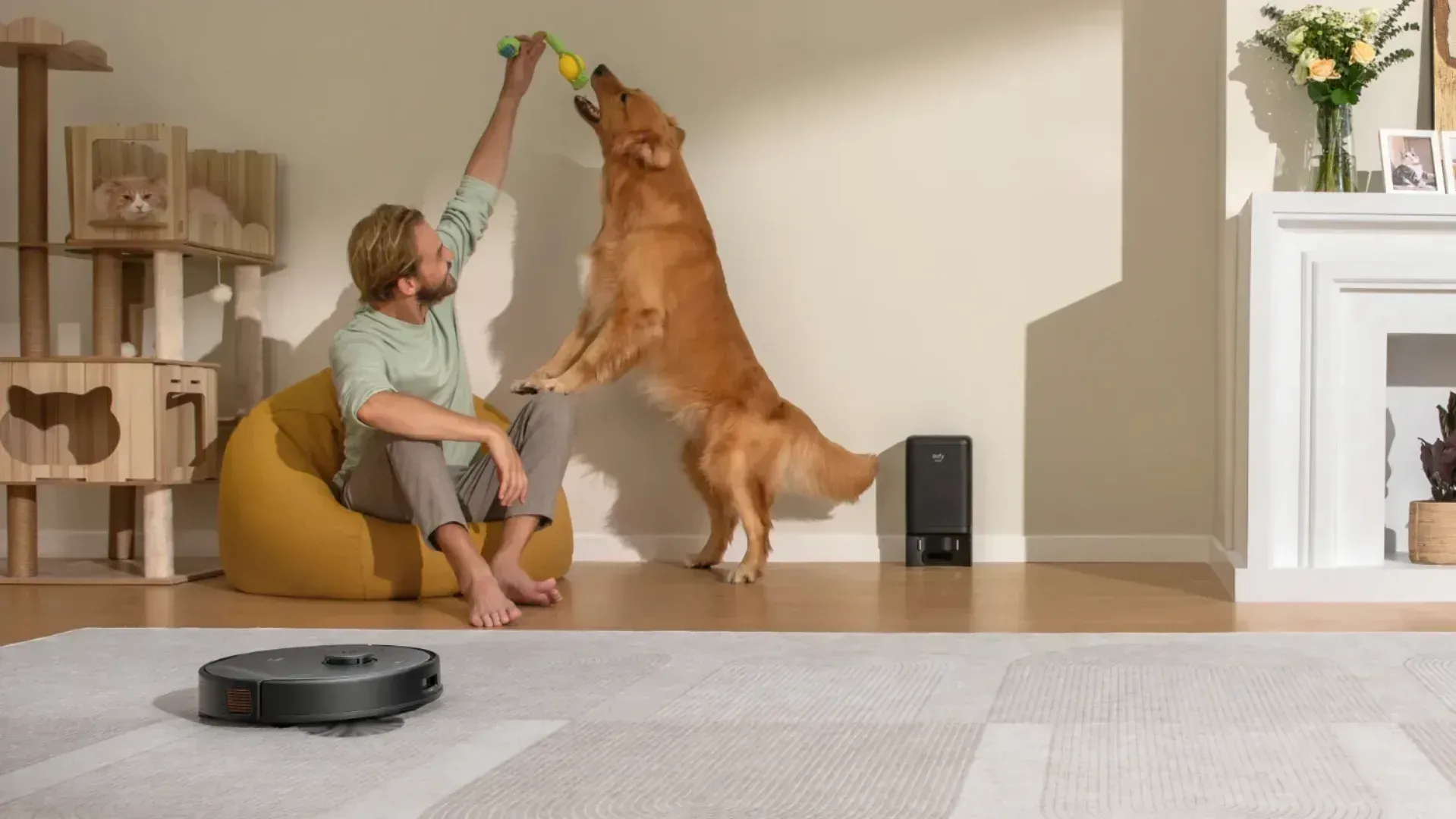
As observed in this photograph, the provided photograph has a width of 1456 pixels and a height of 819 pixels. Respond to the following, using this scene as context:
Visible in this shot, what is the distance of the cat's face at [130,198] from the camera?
3.49 m

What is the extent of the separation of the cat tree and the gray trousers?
628 mm

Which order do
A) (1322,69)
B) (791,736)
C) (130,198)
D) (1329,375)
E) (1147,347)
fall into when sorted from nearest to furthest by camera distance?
(791,736) → (1329,375) → (1322,69) → (130,198) → (1147,347)

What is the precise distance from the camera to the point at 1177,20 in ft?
13.0

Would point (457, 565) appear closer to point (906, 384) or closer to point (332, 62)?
point (906, 384)

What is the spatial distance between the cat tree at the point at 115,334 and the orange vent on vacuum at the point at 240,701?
1.95 meters

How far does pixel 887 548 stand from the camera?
4.02 m

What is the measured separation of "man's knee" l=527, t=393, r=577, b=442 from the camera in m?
3.02

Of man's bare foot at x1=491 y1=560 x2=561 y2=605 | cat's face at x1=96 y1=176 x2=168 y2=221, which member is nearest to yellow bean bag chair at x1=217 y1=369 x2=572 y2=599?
man's bare foot at x1=491 y1=560 x2=561 y2=605

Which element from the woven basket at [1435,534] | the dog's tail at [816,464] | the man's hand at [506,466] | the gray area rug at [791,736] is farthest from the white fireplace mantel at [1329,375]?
the man's hand at [506,466]

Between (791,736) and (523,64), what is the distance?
232 cm

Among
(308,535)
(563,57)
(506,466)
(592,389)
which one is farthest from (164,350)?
(506,466)

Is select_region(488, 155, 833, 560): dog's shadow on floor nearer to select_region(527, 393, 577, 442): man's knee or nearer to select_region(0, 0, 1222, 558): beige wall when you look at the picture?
select_region(0, 0, 1222, 558): beige wall

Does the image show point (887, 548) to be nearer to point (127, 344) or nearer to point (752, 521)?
point (752, 521)

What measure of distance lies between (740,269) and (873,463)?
73cm
